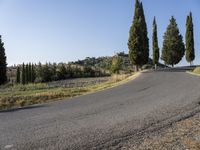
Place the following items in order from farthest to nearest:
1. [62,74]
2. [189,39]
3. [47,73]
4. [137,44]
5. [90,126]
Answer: [62,74] → [47,73] → [189,39] → [137,44] → [90,126]

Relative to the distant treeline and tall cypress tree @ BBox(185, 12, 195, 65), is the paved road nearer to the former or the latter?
tall cypress tree @ BBox(185, 12, 195, 65)

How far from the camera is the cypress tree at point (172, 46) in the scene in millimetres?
62031

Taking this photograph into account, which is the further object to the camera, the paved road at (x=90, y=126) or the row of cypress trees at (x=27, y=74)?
the row of cypress trees at (x=27, y=74)

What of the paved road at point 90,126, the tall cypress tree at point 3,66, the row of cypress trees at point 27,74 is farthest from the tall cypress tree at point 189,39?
the paved road at point 90,126

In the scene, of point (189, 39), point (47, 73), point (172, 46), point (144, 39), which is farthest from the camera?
point (47, 73)

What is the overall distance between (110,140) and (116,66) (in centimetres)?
5506

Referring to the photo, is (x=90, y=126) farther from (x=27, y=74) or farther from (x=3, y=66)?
(x=27, y=74)

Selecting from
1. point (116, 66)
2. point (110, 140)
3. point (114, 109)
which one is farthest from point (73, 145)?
point (116, 66)

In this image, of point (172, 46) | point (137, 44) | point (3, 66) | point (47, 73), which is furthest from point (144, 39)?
point (47, 73)

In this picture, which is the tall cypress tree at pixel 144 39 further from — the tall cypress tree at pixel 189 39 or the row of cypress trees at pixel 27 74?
the row of cypress trees at pixel 27 74

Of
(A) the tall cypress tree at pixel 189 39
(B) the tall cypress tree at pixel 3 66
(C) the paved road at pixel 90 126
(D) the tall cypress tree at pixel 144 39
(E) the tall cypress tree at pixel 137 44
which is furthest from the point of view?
(B) the tall cypress tree at pixel 3 66

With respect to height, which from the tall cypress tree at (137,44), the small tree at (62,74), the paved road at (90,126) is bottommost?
the paved road at (90,126)

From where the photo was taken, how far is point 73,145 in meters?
6.86

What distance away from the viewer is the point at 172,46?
6200cm
